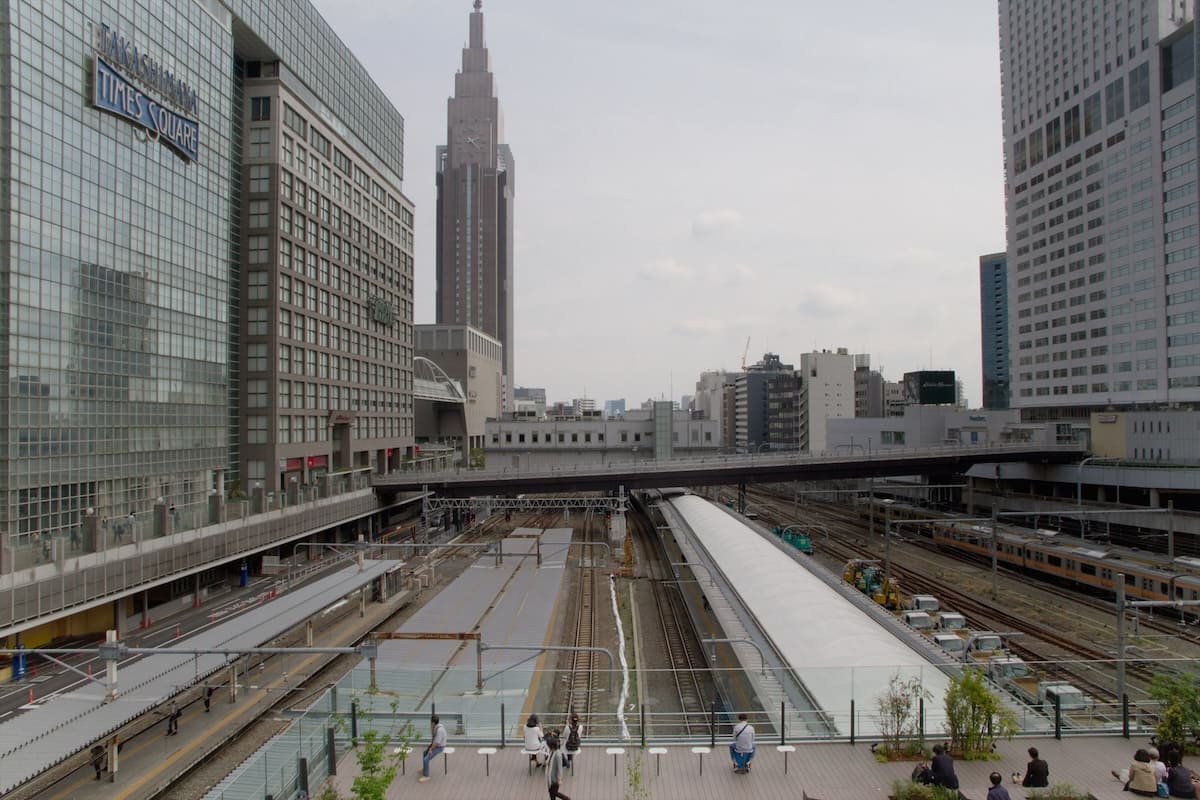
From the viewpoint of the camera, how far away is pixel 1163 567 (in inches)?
1467

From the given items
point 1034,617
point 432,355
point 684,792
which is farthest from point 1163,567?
point 432,355

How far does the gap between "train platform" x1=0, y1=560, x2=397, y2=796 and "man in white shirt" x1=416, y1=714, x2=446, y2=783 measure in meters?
7.33

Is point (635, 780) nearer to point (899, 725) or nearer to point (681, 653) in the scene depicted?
point (899, 725)

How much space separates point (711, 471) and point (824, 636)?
146 feet

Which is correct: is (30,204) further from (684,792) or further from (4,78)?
(684,792)

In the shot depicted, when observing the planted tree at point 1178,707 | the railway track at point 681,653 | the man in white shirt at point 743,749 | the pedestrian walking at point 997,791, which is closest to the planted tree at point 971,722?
the pedestrian walking at point 997,791

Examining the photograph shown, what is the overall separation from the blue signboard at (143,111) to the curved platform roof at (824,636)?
118ft

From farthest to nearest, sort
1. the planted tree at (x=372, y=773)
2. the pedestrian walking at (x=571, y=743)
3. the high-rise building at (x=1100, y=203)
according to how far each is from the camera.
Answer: the high-rise building at (x=1100, y=203)
the pedestrian walking at (x=571, y=743)
the planted tree at (x=372, y=773)

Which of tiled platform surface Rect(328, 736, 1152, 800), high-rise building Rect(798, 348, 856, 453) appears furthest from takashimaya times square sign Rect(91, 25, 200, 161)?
high-rise building Rect(798, 348, 856, 453)

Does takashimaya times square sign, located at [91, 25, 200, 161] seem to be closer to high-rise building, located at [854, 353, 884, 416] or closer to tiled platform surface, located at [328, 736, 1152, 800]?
tiled platform surface, located at [328, 736, 1152, 800]

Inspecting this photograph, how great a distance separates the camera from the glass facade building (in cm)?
2981

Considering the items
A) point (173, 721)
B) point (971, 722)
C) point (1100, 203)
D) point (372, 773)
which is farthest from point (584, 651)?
point (1100, 203)

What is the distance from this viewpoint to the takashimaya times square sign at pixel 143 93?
33.4m

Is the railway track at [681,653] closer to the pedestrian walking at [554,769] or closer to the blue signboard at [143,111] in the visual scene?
the pedestrian walking at [554,769]
